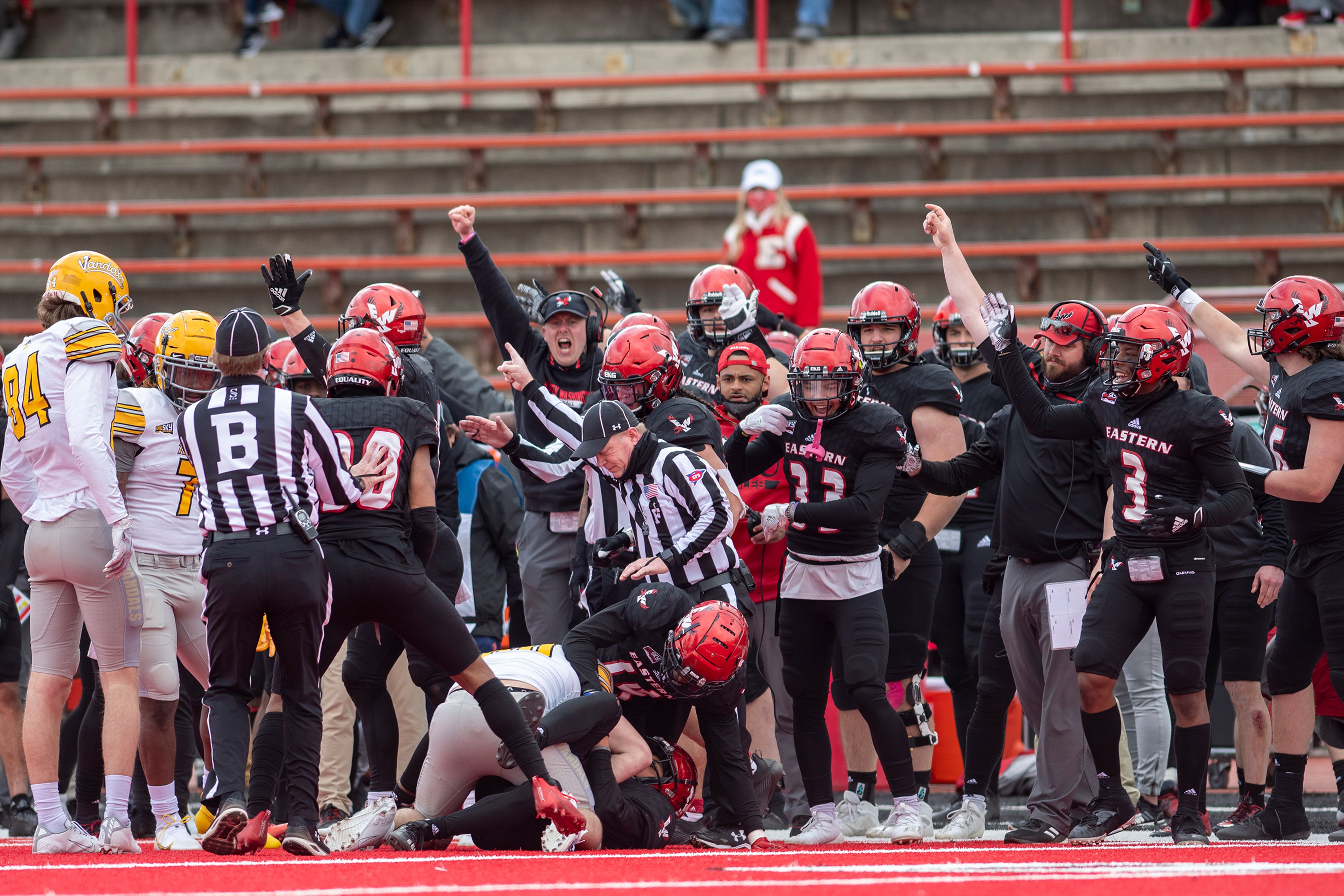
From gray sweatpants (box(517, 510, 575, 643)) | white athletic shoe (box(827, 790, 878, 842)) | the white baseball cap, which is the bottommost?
white athletic shoe (box(827, 790, 878, 842))

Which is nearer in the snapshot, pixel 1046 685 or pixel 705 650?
pixel 705 650

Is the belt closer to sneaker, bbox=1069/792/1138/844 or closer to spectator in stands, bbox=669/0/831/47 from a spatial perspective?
sneaker, bbox=1069/792/1138/844

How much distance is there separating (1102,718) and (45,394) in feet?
12.6

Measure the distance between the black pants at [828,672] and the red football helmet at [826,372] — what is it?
0.75 metres

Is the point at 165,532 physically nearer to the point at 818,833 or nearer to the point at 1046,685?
the point at 818,833

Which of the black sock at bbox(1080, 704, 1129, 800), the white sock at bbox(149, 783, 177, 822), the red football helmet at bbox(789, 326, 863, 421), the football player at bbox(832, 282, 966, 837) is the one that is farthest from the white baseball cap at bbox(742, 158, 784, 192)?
the white sock at bbox(149, 783, 177, 822)

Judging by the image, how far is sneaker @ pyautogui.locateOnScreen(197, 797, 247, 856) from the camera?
469 cm

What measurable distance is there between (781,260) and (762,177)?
64 centimetres

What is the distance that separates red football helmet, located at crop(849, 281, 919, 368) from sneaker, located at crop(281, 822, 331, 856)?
302cm

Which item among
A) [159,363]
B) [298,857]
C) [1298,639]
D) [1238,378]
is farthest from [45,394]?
[1238,378]

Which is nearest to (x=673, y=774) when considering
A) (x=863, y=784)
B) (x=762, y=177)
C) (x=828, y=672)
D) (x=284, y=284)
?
(x=828, y=672)

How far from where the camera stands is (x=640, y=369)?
234 inches

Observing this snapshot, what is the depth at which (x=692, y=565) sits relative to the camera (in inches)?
219

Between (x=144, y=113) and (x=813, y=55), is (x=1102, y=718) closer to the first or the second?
(x=813, y=55)
